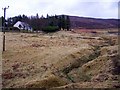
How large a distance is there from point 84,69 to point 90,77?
1.67 metres

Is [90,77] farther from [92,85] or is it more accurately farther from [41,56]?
[41,56]

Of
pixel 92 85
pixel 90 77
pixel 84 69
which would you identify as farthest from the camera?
pixel 84 69

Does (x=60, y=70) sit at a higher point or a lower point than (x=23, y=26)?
lower

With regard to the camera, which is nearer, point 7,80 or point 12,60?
point 7,80

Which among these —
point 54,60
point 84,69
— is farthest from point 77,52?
point 84,69

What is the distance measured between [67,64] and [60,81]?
4.11 meters

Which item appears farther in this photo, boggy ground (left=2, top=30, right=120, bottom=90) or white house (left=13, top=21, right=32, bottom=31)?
white house (left=13, top=21, right=32, bottom=31)

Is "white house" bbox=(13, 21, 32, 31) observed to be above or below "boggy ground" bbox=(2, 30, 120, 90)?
above

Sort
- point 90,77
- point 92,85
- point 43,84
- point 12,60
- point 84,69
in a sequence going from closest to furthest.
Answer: point 92,85, point 43,84, point 90,77, point 84,69, point 12,60

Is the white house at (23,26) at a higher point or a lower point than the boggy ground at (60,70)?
higher

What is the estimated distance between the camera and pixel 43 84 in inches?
617

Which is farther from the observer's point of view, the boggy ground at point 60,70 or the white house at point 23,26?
the white house at point 23,26

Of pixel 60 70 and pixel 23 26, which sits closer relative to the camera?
pixel 60 70

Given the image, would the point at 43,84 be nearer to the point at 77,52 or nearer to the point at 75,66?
the point at 75,66
